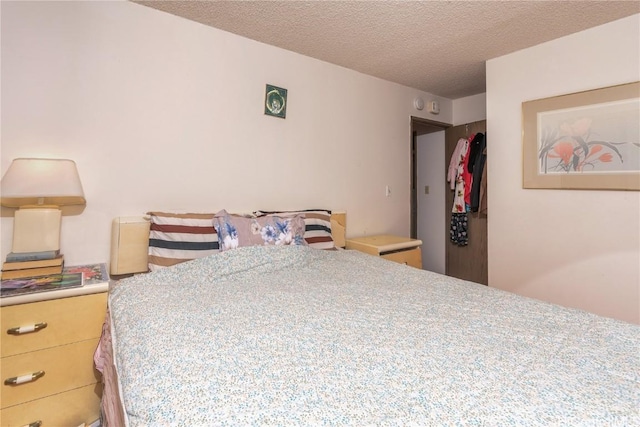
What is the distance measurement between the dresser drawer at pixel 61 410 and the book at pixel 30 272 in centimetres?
55

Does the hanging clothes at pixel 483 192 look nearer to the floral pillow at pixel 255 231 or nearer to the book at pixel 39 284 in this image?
the floral pillow at pixel 255 231

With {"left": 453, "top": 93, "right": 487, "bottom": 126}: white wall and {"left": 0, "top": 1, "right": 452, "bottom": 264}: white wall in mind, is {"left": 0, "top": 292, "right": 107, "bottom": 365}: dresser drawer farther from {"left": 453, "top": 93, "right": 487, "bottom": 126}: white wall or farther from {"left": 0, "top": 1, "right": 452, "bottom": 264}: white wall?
{"left": 453, "top": 93, "right": 487, "bottom": 126}: white wall

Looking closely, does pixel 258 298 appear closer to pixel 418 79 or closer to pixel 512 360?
pixel 512 360

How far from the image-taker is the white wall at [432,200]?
390 centimetres

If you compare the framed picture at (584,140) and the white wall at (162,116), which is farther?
the framed picture at (584,140)

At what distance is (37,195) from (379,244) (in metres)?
2.19

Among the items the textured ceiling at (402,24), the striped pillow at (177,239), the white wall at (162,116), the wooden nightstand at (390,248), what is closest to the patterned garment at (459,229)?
the wooden nightstand at (390,248)

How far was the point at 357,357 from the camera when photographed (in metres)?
0.88

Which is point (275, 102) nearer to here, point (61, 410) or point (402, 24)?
point (402, 24)

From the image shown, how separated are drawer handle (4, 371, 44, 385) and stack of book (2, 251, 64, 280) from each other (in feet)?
1.42

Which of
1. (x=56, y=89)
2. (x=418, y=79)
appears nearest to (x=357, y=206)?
(x=418, y=79)

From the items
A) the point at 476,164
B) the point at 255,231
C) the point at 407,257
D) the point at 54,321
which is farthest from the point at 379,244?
the point at 54,321

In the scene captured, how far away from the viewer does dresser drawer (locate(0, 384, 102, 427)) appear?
1.28 m

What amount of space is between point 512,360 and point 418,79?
2.90 m
